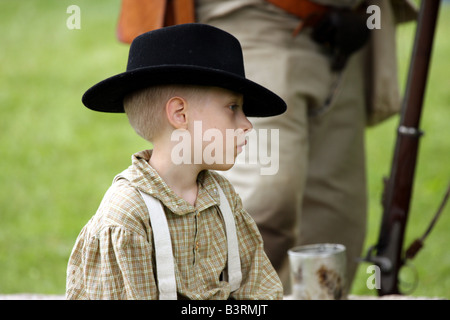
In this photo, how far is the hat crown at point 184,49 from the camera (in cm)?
153

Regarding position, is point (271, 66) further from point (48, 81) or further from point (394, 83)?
point (48, 81)

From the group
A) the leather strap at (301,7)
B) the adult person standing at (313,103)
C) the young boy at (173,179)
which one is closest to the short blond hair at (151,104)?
the young boy at (173,179)

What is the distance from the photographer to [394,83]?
9.24 ft

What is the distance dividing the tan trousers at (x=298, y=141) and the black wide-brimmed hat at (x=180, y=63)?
29.4 inches

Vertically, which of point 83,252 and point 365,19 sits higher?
point 365,19

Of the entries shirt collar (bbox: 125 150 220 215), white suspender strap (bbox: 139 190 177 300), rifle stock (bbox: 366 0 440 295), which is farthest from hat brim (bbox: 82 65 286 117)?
rifle stock (bbox: 366 0 440 295)

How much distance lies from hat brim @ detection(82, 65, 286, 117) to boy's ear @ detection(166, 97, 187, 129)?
0.15 feet

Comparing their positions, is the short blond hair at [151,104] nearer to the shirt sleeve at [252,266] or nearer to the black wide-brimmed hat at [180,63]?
the black wide-brimmed hat at [180,63]

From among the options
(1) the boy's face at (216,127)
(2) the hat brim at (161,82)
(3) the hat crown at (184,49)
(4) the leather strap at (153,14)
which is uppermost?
(4) the leather strap at (153,14)

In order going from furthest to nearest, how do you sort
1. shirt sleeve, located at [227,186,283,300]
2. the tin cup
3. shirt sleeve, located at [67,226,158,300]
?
the tin cup < shirt sleeve, located at [227,186,283,300] < shirt sleeve, located at [67,226,158,300]

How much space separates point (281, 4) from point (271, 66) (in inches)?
9.2

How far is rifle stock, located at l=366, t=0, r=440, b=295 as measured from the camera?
8.02 ft

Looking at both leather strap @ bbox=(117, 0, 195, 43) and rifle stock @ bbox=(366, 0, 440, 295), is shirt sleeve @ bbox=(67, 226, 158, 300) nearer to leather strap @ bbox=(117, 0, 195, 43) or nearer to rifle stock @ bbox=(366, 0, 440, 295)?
leather strap @ bbox=(117, 0, 195, 43)

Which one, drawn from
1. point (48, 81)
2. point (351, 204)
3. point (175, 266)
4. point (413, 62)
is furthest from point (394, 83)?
point (48, 81)
